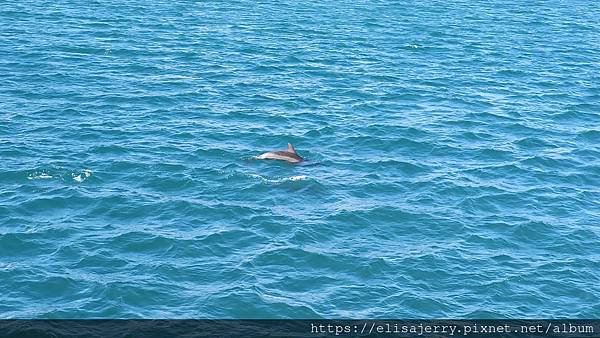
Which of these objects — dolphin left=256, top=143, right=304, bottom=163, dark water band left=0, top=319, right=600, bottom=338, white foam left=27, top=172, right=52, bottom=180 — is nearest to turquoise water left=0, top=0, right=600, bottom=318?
white foam left=27, top=172, right=52, bottom=180

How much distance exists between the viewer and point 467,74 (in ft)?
254

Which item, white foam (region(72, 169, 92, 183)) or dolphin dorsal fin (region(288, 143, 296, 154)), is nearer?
white foam (region(72, 169, 92, 183))

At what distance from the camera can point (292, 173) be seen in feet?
172

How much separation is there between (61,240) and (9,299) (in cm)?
593

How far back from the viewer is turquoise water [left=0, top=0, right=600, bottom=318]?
3978 cm

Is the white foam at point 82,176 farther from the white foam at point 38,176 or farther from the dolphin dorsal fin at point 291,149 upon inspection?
the dolphin dorsal fin at point 291,149

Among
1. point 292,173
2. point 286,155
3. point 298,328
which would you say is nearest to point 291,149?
point 286,155

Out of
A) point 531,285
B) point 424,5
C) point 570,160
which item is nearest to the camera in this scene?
point 531,285

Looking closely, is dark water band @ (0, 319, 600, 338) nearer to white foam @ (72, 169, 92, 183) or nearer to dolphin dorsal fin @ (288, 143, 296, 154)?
white foam @ (72, 169, 92, 183)

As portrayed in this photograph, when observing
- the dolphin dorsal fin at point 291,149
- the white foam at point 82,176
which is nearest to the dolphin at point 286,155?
the dolphin dorsal fin at point 291,149

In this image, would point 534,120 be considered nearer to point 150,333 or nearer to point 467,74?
point 467,74

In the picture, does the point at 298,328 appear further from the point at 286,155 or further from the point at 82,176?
the point at 82,176

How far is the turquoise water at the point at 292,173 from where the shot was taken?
39.8 meters

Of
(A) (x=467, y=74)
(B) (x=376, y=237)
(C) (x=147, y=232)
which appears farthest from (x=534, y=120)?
(C) (x=147, y=232)
